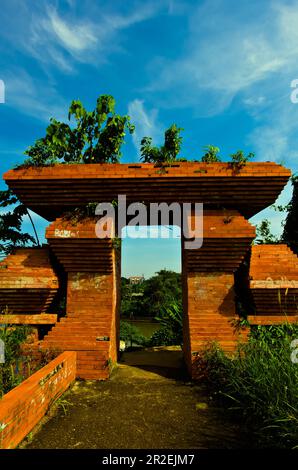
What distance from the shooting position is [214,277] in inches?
272

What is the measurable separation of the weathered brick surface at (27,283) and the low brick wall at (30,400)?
1.72 metres

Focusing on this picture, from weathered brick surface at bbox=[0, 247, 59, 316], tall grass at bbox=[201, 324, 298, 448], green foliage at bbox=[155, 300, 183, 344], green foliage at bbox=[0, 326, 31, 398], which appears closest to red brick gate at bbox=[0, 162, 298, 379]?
weathered brick surface at bbox=[0, 247, 59, 316]

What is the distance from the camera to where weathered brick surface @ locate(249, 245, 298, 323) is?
6.42m

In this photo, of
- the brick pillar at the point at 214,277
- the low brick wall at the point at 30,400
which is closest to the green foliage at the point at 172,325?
the brick pillar at the point at 214,277

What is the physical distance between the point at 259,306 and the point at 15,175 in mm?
5968

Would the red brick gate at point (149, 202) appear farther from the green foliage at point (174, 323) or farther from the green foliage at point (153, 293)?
the green foliage at point (153, 293)

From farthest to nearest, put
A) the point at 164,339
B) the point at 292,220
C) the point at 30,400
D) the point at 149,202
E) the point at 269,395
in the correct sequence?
1. the point at 164,339
2. the point at 292,220
3. the point at 149,202
4. the point at 30,400
5. the point at 269,395

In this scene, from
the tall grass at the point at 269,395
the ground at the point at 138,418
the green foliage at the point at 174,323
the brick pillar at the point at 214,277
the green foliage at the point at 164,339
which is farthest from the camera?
the green foliage at the point at 164,339

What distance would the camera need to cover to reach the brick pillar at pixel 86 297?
612 centimetres

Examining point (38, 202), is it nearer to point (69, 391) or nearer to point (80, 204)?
point (80, 204)

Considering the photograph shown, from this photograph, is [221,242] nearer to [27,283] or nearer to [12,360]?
[27,283]

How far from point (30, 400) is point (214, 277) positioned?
4.41 meters

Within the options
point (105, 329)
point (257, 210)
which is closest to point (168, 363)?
point (105, 329)

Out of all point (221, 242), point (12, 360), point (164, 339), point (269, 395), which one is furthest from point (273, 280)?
point (164, 339)
